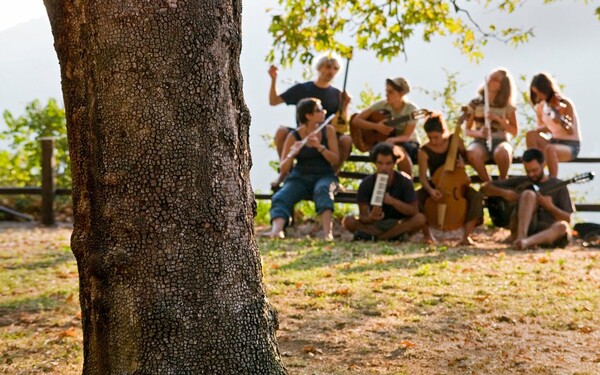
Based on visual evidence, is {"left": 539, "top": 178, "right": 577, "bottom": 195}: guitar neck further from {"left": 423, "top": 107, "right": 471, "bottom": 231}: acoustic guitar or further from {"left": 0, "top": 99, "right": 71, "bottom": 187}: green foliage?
{"left": 0, "top": 99, "right": 71, "bottom": 187}: green foliage

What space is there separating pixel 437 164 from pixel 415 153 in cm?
65

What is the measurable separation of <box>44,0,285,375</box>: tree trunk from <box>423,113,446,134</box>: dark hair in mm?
7533

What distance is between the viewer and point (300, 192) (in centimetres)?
1185

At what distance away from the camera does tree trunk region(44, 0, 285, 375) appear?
366 centimetres

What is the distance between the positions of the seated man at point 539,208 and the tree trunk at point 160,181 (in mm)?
7145

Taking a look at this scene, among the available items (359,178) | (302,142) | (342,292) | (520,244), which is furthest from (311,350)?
(359,178)

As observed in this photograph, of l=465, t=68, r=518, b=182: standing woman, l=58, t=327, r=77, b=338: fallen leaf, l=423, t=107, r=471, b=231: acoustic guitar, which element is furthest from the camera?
l=465, t=68, r=518, b=182: standing woman

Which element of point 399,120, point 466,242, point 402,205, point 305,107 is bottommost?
point 466,242

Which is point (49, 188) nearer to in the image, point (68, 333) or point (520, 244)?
point (520, 244)

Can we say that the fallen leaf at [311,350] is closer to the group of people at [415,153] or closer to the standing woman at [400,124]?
the group of people at [415,153]

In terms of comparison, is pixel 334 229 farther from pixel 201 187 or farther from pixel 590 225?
pixel 201 187

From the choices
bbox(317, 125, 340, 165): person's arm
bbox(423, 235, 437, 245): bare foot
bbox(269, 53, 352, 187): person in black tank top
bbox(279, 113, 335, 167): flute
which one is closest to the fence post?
bbox(269, 53, 352, 187): person in black tank top

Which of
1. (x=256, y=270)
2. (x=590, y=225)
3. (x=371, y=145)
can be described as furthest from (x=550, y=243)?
(x=256, y=270)

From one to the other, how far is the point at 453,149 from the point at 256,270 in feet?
24.7
